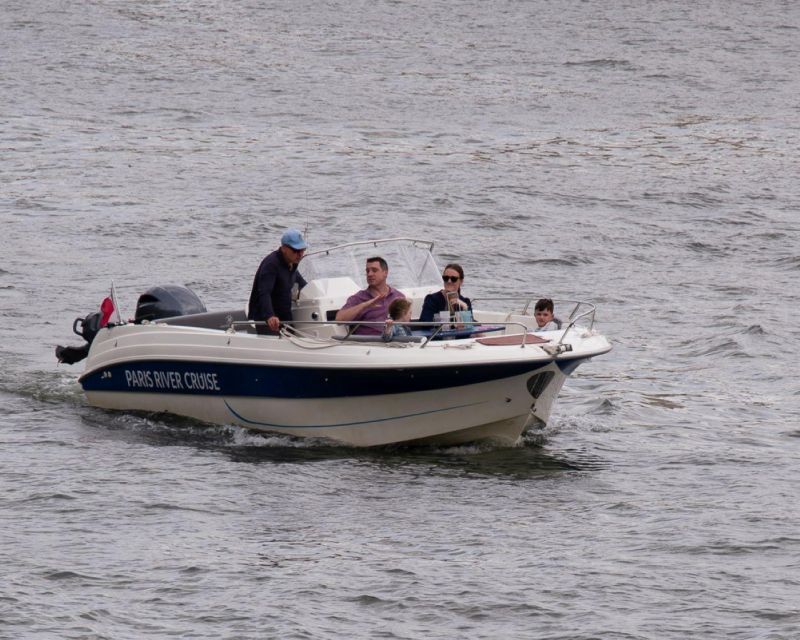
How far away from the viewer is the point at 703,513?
1165 centimetres

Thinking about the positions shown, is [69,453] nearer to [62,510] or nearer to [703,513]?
[62,510]

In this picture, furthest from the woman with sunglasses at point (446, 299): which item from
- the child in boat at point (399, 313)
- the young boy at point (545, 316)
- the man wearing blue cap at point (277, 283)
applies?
the man wearing blue cap at point (277, 283)

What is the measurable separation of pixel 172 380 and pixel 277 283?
1.44 metres

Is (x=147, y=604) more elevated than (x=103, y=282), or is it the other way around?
(x=103, y=282)

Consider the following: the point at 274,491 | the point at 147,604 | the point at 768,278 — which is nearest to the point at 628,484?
the point at 274,491

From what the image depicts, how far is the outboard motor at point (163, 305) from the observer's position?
14711mm

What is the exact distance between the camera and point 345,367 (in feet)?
41.9

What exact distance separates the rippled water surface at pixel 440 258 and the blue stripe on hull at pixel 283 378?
44cm

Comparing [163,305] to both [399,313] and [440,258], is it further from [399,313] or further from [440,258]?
[440,258]

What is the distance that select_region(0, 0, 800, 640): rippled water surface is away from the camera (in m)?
9.99

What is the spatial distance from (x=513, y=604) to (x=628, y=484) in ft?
10.2

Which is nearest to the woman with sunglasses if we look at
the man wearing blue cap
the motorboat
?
the motorboat

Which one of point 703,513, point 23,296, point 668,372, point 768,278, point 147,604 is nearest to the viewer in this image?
point 147,604

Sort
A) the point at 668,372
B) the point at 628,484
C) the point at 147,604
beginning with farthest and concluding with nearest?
the point at 668,372
the point at 628,484
the point at 147,604
